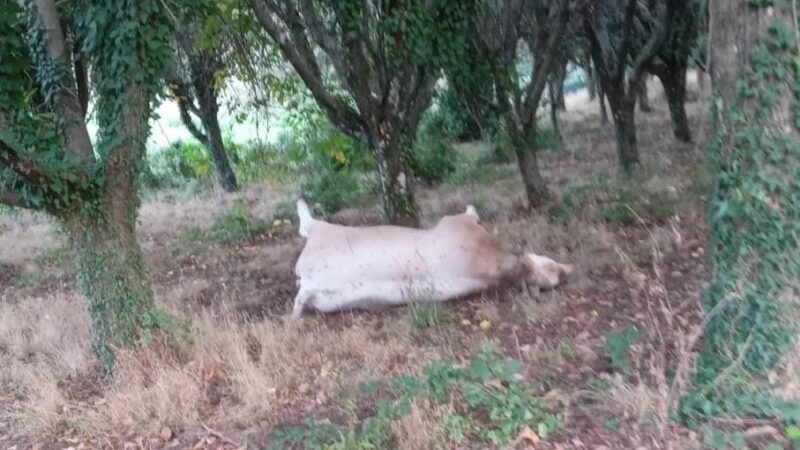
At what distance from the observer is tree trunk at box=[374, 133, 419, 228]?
8.91m

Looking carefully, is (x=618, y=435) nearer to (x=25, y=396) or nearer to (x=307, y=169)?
(x=25, y=396)

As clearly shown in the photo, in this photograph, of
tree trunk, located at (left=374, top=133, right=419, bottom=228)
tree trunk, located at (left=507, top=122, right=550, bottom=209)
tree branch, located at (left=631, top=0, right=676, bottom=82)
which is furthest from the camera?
tree branch, located at (left=631, top=0, right=676, bottom=82)

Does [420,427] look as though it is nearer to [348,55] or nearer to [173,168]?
[348,55]

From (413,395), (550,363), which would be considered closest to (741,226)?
(550,363)

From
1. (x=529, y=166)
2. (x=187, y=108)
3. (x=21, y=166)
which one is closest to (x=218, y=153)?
(x=187, y=108)

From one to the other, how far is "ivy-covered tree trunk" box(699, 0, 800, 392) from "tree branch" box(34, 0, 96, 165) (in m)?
4.69

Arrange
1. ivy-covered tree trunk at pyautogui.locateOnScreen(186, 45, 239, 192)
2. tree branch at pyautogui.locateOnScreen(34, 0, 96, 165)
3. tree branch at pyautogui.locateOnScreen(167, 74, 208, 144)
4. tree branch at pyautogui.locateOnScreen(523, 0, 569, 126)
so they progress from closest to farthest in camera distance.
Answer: tree branch at pyautogui.locateOnScreen(34, 0, 96, 165)
tree branch at pyautogui.locateOnScreen(523, 0, 569, 126)
ivy-covered tree trunk at pyautogui.locateOnScreen(186, 45, 239, 192)
tree branch at pyautogui.locateOnScreen(167, 74, 208, 144)

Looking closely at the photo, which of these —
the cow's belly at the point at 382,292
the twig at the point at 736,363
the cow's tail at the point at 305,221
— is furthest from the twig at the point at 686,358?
the cow's tail at the point at 305,221

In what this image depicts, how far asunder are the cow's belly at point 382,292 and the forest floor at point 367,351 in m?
0.15

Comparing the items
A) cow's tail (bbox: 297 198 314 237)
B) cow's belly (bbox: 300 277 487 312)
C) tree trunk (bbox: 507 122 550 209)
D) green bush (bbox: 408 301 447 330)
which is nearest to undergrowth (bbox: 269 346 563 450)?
green bush (bbox: 408 301 447 330)

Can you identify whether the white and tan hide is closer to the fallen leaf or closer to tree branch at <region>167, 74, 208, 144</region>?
the fallen leaf

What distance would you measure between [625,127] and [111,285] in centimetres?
973

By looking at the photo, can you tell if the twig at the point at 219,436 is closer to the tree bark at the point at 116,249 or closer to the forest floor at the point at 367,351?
the forest floor at the point at 367,351

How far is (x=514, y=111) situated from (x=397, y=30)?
9.61ft
